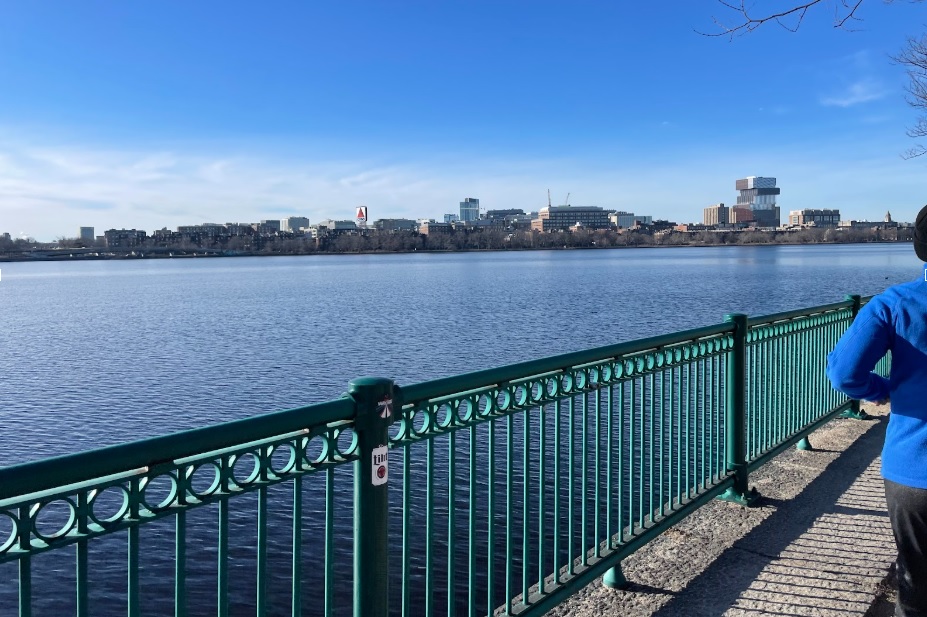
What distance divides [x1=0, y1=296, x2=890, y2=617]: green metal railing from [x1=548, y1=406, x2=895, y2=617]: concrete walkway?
0.22 m

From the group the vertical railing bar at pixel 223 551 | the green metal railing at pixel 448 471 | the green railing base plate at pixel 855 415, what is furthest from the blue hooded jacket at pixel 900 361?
the green railing base plate at pixel 855 415

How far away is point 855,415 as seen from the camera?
9109 millimetres

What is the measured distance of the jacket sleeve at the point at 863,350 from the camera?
3.10 m

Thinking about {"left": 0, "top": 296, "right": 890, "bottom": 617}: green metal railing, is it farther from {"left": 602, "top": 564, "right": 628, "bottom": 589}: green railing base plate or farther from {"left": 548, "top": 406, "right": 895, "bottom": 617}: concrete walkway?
{"left": 548, "top": 406, "right": 895, "bottom": 617}: concrete walkway

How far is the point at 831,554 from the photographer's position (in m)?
5.14

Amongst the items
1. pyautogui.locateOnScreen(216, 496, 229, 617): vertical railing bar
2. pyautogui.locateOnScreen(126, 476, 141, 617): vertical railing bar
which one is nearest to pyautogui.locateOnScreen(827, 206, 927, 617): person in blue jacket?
pyautogui.locateOnScreen(216, 496, 229, 617): vertical railing bar

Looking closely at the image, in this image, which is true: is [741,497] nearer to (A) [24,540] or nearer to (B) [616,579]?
(B) [616,579]

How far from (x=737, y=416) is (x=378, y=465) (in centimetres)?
A: 386

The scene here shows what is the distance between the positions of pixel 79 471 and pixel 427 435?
1.50 meters

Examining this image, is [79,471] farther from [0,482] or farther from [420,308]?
[420,308]

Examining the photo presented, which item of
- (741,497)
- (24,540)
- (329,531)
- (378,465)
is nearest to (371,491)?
(378,465)

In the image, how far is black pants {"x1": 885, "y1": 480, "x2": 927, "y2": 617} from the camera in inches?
123

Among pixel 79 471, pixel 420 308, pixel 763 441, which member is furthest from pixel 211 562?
pixel 420 308

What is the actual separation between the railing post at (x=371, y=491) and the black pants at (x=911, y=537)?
1956 mm
